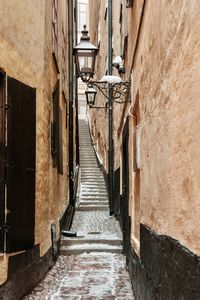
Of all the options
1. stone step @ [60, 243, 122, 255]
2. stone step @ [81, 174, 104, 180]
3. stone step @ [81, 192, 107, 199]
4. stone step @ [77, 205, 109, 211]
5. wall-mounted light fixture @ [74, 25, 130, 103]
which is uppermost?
wall-mounted light fixture @ [74, 25, 130, 103]

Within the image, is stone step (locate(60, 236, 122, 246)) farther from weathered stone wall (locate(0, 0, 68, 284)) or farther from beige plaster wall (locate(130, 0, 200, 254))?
beige plaster wall (locate(130, 0, 200, 254))

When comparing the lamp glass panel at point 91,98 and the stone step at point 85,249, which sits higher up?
the lamp glass panel at point 91,98

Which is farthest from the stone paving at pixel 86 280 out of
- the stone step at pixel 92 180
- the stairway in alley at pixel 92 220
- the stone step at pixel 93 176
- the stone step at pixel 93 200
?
the stone step at pixel 93 176

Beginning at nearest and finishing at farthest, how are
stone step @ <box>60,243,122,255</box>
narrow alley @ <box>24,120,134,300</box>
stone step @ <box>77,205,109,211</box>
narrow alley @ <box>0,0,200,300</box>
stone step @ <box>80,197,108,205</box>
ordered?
narrow alley @ <box>0,0,200,300</box> < narrow alley @ <box>24,120,134,300</box> < stone step @ <box>60,243,122,255</box> < stone step @ <box>77,205,109,211</box> < stone step @ <box>80,197,108,205</box>

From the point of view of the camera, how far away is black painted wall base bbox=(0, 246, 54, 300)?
5.08 m

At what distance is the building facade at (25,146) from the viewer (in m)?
5.03

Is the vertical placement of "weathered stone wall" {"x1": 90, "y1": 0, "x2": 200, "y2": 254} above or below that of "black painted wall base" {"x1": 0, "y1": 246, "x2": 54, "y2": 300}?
above

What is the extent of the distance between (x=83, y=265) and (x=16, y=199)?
2873 millimetres

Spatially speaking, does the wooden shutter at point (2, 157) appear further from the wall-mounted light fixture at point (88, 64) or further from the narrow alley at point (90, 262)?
the wall-mounted light fixture at point (88, 64)

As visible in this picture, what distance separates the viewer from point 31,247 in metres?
5.60

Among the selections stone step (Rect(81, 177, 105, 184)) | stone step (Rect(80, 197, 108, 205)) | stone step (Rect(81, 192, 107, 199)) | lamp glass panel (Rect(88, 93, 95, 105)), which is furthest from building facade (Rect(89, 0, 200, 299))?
stone step (Rect(81, 177, 105, 184))

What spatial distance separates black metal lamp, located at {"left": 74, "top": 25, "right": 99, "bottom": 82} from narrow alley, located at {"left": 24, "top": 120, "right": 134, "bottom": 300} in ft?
10.8

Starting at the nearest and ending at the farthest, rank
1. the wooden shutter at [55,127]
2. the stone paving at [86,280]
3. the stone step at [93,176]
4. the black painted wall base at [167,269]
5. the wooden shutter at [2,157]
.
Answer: the black painted wall base at [167,269] < the wooden shutter at [2,157] < the stone paving at [86,280] < the wooden shutter at [55,127] < the stone step at [93,176]

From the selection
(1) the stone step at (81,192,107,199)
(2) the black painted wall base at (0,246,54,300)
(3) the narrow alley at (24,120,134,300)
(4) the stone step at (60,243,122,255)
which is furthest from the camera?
(1) the stone step at (81,192,107,199)
